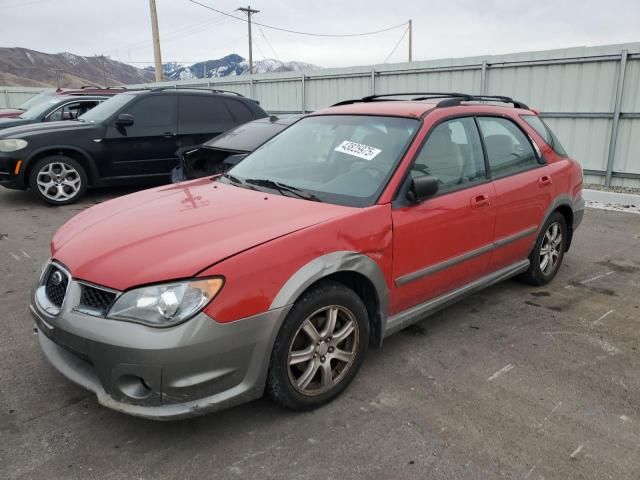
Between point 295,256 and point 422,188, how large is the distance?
0.96 meters

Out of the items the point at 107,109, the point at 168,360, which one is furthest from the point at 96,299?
the point at 107,109

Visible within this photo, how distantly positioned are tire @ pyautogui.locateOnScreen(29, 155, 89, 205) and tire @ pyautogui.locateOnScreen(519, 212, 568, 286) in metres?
6.34

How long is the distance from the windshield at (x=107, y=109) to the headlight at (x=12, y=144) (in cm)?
107

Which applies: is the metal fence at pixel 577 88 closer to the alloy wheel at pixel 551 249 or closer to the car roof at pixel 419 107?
the alloy wheel at pixel 551 249

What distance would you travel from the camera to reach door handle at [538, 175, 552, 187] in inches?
164

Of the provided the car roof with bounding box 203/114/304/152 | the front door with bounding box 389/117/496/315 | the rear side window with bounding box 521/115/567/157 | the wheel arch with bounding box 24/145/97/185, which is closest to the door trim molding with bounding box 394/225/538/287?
the front door with bounding box 389/117/496/315

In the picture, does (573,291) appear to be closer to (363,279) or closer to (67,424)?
(363,279)

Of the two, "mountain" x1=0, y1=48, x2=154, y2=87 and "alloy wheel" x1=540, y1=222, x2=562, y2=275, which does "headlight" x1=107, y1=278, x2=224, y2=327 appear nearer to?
"alloy wheel" x1=540, y1=222, x2=562, y2=275

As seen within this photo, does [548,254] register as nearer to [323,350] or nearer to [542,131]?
[542,131]

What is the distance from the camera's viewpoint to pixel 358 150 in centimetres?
340

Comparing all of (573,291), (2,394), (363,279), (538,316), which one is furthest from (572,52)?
(2,394)

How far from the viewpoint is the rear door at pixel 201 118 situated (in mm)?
8477

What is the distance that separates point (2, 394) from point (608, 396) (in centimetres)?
335

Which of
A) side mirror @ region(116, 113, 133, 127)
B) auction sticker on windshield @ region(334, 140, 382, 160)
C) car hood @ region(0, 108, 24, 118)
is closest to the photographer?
auction sticker on windshield @ region(334, 140, 382, 160)
